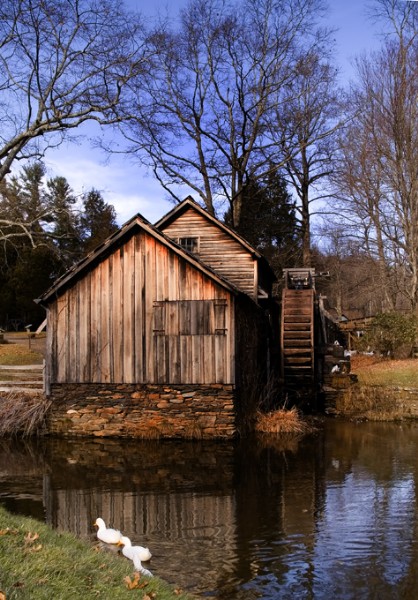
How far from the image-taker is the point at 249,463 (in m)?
12.7

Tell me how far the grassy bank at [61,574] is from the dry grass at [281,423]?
10.4m

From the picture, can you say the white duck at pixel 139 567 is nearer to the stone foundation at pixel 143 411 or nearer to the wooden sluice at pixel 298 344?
the stone foundation at pixel 143 411

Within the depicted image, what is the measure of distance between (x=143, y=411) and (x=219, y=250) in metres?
7.02

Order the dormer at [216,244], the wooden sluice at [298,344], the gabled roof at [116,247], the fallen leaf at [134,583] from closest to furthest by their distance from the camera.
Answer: the fallen leaf at [134,583]
the gabled roof at [116,247]
the wooden sluice at [298,344]
the dormer at [216,244]

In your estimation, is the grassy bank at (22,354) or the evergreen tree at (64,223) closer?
the evergreen tree at (64,223)

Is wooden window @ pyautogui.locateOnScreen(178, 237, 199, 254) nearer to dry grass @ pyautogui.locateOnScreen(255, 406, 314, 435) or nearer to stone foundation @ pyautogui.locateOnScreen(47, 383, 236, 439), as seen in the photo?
stone foundation @ pyautogui.locateOnScreen(47, 383, 236, 439)

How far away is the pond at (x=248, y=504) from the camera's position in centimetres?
668

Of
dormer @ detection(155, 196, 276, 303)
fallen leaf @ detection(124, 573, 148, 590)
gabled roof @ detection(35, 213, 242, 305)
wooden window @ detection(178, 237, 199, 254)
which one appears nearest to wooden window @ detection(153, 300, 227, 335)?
gabled roof @ detection(35, 213, 242, 305)

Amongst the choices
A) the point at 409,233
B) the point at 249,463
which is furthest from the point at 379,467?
the point at 409,233

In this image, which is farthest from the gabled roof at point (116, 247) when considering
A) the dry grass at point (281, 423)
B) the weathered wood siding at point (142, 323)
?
the dry grass at point (281, 423)

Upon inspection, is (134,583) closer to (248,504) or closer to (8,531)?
(8,531)

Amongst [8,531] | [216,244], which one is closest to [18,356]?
[216,244]

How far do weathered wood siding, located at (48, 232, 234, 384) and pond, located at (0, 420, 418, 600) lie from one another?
1.91 meters

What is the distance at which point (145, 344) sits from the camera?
16.0 metres
